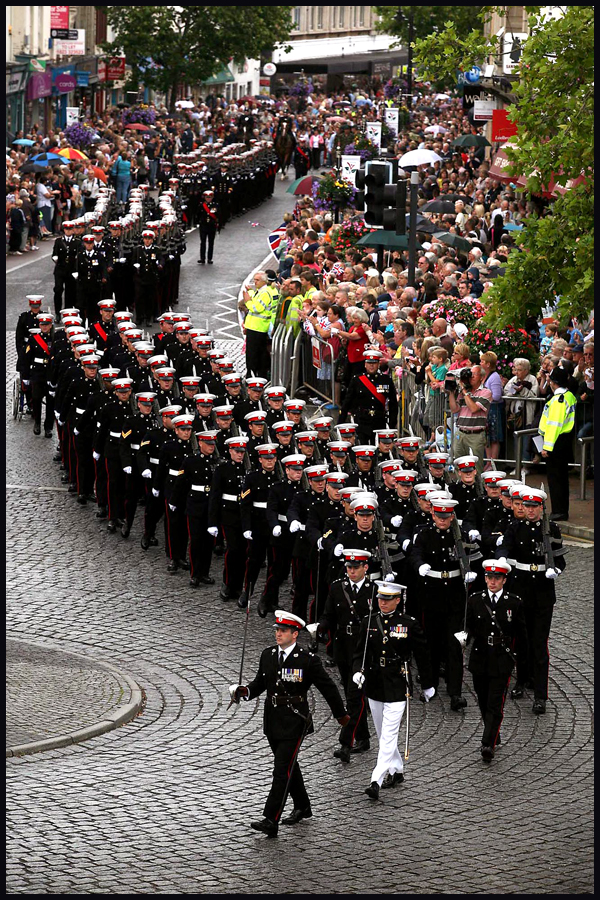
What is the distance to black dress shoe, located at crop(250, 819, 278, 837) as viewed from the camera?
11008mm

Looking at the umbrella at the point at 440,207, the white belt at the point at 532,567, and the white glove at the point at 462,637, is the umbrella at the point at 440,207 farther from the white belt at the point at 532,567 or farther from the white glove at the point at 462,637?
the white glove at the point at 462,637

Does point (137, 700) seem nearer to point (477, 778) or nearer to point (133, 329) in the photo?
point (477, 778)

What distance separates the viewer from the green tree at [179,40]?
203ft

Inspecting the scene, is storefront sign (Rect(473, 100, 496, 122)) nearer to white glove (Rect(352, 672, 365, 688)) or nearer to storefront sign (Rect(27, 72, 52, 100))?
storefront sign (Rect(27, 72, 52, 100))

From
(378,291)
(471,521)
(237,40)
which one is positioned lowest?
(471,521)

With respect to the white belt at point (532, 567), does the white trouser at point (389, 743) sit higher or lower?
lower

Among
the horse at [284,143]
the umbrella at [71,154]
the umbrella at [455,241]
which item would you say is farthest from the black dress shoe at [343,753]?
the horse at [284,143]

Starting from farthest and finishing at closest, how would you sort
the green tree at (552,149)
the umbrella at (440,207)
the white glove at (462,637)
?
the umbrella at (440,207) < the green tree at (552,149) < the white glove at (462,637)

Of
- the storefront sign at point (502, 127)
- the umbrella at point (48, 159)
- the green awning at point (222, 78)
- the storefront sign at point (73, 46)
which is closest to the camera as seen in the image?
the storefront sign at point (502, 127)

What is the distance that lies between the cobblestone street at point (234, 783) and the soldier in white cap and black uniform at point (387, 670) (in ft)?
0.73

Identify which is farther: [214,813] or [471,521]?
[471,521]

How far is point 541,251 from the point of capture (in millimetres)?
17938

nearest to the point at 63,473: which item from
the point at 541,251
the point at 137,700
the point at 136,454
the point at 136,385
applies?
the point at 136,385

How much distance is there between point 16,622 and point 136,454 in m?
3.31
